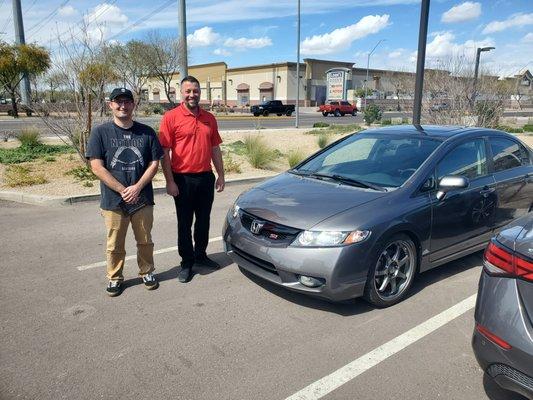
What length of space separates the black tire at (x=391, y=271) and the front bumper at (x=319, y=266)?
14 cm

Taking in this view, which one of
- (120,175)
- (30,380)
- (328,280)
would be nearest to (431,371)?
(328,280)

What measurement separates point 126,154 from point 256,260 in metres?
1.49

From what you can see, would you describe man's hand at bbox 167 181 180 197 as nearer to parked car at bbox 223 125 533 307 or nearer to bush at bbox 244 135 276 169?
parked car at bbox 223 125 533 307

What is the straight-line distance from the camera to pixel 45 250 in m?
5.31

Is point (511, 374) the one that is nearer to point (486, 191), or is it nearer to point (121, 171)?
point (486, 191)

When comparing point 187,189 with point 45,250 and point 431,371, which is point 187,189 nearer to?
point 45,250

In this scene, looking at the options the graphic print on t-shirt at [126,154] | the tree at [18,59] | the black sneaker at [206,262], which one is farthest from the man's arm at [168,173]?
the tree at [18,59]

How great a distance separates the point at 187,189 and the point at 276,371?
210 cm

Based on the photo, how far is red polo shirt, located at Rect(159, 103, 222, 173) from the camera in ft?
14.1

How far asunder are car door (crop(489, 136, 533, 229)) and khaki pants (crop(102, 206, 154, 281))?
3694 millimetres

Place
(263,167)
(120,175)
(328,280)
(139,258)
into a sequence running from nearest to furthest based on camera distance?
(328,280)
(120,175)
(139,258)
(263,167)

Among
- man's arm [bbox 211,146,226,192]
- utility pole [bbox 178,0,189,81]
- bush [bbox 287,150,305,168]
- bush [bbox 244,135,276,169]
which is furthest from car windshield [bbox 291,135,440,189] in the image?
utility pole [bbox 178,0,189,81]

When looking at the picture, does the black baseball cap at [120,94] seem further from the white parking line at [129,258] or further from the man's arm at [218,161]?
the white parking line at [129,258]

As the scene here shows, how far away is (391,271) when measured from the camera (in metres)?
3.93
